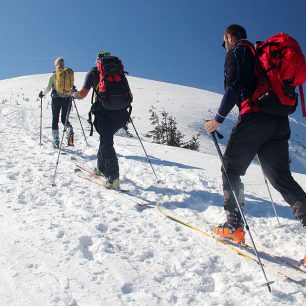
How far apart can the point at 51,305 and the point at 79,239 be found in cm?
120

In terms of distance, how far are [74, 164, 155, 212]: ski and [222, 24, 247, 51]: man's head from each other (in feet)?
8.23

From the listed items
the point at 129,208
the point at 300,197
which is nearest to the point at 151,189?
the point at 129,208

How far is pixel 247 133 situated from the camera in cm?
397

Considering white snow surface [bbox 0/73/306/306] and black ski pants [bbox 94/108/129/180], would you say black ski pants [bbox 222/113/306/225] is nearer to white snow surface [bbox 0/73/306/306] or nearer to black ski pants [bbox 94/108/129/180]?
white snow surface [bbox 0/73/306/306]

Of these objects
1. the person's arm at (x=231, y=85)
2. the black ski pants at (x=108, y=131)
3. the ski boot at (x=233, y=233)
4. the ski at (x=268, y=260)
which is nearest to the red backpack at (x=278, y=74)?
the person's arm at (x=231, y=85)

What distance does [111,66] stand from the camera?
233 inches

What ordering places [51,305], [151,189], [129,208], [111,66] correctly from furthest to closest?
[151,189] < [111,66] < [129,208] < [51,305]

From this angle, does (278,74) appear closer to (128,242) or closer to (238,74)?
(238,74)

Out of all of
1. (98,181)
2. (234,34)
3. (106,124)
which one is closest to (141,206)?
(98,181)

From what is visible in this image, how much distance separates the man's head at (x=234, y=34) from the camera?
13.1ft

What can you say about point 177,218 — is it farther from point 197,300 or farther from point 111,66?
point 111,66

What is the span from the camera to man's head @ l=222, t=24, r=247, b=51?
13.1 ft

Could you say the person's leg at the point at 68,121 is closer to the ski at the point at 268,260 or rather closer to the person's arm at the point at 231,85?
the ski at the point at 268,260

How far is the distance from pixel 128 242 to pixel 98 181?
2672 mm
